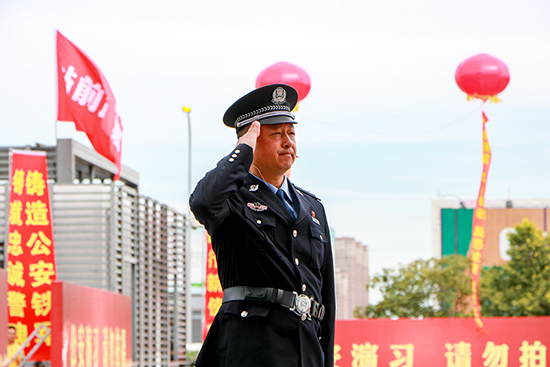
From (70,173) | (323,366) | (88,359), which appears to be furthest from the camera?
(70,173)

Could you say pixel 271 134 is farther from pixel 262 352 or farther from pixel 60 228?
pixel 60 228

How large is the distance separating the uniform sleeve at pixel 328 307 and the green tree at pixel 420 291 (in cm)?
3044

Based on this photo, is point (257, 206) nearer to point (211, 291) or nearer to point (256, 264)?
point (256, 264)

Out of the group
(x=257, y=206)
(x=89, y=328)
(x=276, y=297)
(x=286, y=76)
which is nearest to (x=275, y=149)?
(x=257, y=206)

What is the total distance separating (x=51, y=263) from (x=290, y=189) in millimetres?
8947

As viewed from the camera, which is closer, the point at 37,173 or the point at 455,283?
the point at 37,173

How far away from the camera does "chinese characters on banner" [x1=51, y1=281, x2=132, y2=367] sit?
31.0ft

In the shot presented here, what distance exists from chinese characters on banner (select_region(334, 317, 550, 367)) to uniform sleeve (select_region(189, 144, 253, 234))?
24.7ft

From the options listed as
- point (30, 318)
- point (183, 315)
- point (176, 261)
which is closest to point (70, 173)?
point (176, 261)

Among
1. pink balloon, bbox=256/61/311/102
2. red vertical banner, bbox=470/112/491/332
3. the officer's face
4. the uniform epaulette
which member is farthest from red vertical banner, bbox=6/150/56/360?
the officer's face

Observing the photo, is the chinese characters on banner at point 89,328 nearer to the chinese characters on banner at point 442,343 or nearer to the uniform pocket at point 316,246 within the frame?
the chinese characters on banner at point 442,343

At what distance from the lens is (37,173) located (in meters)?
11.7

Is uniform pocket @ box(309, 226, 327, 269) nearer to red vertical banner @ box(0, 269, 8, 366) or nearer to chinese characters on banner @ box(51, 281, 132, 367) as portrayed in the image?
red vertical banner @ box(0, 269, 8, 366)

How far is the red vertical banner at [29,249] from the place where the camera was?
37.0ft
